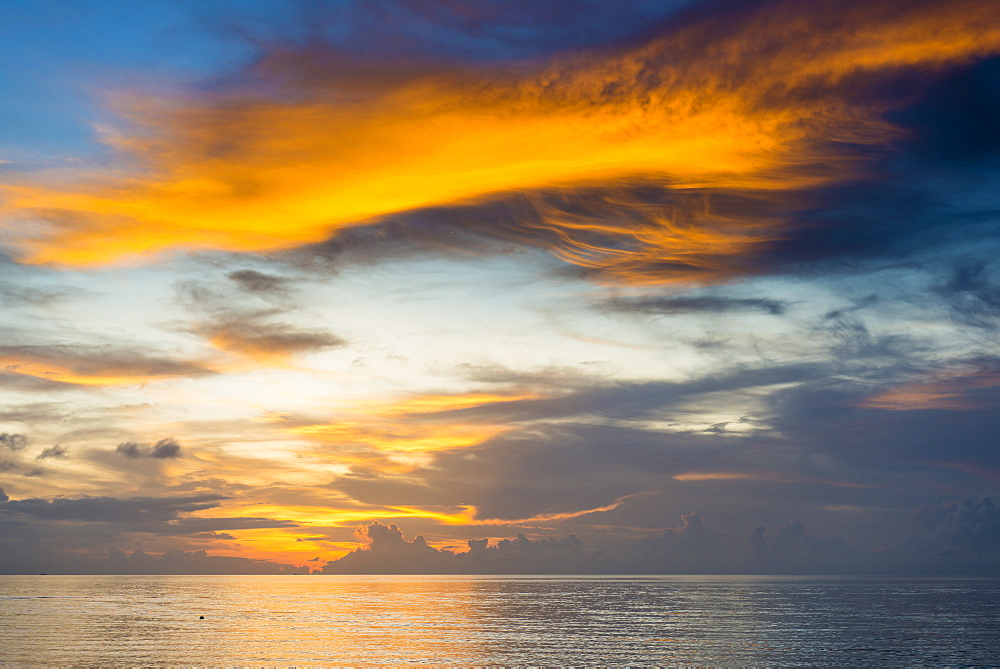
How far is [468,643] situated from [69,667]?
5605cm

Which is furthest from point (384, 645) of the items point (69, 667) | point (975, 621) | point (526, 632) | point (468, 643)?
point (975, 621)

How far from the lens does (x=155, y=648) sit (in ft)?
394

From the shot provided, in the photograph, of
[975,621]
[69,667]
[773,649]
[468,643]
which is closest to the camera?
[69,667]

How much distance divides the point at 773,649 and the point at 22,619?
16118 centimetres

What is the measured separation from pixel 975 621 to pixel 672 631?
69.5 meters

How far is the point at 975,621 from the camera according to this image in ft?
538

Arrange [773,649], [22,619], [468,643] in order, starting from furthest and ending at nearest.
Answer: [22,619]
[468,643]
[773,649]

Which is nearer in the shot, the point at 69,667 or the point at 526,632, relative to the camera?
the point at 69,667

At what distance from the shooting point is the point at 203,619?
179625 millimetres

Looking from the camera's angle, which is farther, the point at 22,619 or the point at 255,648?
the point at 22,619

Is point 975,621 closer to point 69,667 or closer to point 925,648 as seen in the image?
point 925,648

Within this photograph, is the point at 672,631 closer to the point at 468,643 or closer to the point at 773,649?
the point at 773,649

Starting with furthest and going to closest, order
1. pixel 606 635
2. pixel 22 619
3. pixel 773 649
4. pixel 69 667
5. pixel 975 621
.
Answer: pixel 22 619 → pixel 975 621 → pixel 606 635 → pixel 773 649 → pixel 69 667

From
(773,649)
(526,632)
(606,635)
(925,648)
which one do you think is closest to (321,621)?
(526,632)
